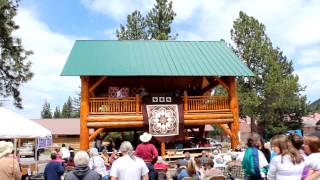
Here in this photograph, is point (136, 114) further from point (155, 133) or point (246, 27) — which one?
point (246, 27)

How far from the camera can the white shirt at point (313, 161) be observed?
5.48m

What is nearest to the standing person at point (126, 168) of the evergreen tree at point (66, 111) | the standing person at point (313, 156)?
the standing person at point (313, 156)

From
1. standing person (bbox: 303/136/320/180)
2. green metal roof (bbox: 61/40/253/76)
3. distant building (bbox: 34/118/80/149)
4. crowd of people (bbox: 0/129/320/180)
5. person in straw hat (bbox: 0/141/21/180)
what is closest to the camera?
standing person (bbox: 303/136/320/180)

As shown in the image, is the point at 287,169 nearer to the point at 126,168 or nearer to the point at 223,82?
the point at 126,168

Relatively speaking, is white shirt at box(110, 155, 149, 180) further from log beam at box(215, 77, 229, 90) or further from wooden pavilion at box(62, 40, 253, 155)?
→ log beam at box(215, 77, 229, 90)

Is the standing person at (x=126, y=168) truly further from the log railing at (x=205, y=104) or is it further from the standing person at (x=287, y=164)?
the log railing at (x=205, y=104)

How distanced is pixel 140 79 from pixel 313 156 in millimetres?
19141

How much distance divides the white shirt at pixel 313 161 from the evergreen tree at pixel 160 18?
42647 mm

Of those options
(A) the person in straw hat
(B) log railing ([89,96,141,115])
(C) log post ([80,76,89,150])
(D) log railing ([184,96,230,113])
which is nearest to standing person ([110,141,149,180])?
(A) the person in straw hat

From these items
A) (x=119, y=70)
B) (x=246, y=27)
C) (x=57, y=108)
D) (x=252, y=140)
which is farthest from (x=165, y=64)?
(x=57, y=108)

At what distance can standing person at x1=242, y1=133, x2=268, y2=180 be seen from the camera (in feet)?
25.4

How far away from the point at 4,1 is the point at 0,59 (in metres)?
4.30

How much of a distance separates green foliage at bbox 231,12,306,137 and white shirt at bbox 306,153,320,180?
145ft

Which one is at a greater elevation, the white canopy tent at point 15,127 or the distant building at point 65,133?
the distant building at point 65,133
